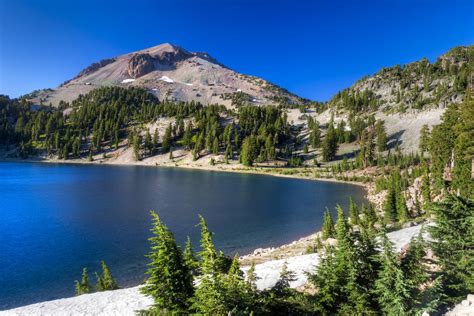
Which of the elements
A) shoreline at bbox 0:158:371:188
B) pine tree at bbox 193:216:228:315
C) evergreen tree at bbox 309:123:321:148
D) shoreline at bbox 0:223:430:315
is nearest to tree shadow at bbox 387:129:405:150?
evergreen tree at bbox 309:123:321:148

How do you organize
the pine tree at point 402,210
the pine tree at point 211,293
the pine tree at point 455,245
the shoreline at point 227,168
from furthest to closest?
1. the shoreline at point 227,168
2. the pine tree at point 402,210
3. the pine tree at point 455,245
4. the pine tree at point 211,293

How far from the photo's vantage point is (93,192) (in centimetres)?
7175

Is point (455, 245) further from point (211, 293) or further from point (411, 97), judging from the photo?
point (411, 97)

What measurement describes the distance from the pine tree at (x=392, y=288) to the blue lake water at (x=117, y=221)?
2117 centimetres

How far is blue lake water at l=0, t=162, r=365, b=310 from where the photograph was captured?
28125 millimetres

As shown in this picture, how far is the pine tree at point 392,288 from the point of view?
11562 millimetres

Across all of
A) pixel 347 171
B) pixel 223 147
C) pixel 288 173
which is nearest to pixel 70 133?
pixel 223 147

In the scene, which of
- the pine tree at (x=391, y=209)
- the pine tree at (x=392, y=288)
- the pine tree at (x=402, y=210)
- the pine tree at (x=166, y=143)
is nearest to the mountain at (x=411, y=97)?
the pine tree at (x=166, y=143)

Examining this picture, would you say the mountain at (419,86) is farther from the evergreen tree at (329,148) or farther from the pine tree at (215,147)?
the pine tree at (215,147)

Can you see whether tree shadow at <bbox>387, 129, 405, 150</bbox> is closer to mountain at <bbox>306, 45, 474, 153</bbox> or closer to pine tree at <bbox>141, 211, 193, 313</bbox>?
mountain at <bbox>306, 45, 474, 153</bbox>

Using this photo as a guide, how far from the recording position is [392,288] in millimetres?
12039

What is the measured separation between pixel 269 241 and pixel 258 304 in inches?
1021

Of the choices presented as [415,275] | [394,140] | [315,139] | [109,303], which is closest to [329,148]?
[315,139]

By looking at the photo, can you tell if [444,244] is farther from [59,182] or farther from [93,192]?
[59,182]
